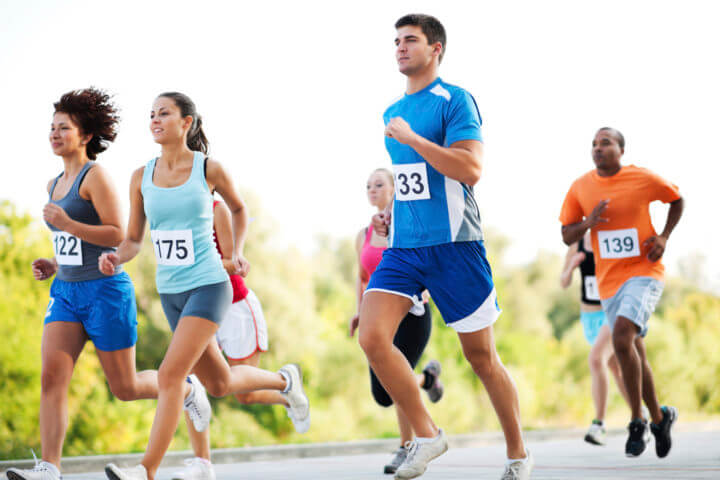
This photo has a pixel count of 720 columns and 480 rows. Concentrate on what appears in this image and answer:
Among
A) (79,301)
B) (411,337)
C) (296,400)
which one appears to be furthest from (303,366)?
(79,301)

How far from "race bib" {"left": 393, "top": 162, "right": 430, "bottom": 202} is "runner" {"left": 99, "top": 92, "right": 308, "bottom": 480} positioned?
3.27 feet

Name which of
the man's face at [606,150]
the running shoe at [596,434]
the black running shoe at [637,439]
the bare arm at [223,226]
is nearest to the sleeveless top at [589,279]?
the running shoe at [596,434]

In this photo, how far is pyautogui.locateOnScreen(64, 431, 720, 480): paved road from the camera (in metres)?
5.88

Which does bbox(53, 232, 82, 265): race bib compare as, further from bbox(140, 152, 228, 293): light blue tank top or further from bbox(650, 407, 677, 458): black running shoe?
bbox(650, 407, 677, 458): black running shoe

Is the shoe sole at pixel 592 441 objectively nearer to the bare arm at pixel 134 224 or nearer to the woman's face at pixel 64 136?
the bare arm at pixel 134 224

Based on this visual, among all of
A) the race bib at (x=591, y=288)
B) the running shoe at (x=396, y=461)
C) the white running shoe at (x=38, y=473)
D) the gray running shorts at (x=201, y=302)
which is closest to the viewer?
the gray running shorts at (x=201, y=302)

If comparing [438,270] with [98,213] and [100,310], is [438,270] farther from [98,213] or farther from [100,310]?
[98,213]

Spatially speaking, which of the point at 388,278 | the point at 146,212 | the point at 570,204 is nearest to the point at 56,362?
the point at 146,212

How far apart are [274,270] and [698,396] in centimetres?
1577

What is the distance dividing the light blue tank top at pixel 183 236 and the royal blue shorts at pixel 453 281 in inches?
35.2

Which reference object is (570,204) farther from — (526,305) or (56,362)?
(526,305)

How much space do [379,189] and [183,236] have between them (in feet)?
7.98

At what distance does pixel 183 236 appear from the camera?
4.75 metres

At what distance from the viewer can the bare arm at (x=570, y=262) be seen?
9.54m
